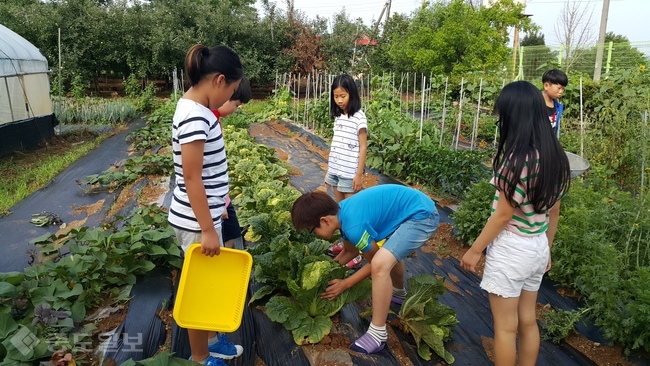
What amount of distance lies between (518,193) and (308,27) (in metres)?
19.4

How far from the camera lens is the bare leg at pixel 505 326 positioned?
79.0 inches

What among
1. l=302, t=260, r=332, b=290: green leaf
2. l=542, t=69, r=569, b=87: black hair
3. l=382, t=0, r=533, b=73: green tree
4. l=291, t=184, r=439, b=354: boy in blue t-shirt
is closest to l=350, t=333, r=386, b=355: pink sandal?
l=291, t=184, r=439, b=354: boy in blue t-shirt

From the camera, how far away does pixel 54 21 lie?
1611 centimetres

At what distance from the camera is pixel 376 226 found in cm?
238

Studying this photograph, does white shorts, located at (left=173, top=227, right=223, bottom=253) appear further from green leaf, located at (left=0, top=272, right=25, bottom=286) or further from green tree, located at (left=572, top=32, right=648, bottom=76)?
green tree, located at (left=572, top=32, right=648, bottom=76)

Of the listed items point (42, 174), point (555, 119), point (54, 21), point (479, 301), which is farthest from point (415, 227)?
point (54, 21)

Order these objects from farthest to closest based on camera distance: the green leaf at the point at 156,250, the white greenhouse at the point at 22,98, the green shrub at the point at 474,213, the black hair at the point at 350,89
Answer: the white greenhouse at the point at 22,98 < the green shrub at the point at 474,213 < the black hair at the point at 350,89 < the green leaf at the point at 156,250

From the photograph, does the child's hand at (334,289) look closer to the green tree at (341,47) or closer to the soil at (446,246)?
the soil at (446,246)

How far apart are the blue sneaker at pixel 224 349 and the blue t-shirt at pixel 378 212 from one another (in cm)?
82

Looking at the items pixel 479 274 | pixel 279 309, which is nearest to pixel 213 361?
pixel 279 309

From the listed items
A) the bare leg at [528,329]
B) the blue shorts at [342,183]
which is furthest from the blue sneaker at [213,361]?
the blue shorts at [342,183]

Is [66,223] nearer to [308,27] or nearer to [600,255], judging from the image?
[600,255]

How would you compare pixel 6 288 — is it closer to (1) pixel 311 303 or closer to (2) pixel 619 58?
(1) pixel 311 303

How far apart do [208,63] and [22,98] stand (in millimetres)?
8951
